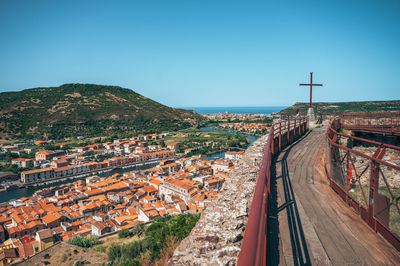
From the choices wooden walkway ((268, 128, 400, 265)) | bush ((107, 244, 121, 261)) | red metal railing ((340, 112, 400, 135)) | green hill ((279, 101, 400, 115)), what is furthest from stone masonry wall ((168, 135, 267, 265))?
green hill ((279, 101, 400, 115))

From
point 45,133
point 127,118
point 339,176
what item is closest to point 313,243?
point 339,176

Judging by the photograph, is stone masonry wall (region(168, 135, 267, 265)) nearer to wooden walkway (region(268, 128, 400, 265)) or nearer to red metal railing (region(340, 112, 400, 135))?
wooden walkway (region(268, 128, 400, 265))

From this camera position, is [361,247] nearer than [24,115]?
Yes

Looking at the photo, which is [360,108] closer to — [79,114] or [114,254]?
[114,254]

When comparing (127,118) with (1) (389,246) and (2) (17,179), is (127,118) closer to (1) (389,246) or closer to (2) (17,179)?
(2) (17,179)

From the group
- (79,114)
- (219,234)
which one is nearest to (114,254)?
(219,234)
